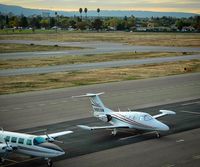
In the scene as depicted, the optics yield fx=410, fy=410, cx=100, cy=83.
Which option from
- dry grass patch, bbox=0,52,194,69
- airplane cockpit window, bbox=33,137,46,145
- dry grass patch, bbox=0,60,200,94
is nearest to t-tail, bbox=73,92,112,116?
airplane cockpit window, bbox=33,137,46,145

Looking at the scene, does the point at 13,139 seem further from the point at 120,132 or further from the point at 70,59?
the point at 70,59

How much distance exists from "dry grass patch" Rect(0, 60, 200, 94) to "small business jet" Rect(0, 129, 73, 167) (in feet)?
110

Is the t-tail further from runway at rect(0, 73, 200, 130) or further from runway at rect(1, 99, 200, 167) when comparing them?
runway at rect(0, 73, 200, 130)

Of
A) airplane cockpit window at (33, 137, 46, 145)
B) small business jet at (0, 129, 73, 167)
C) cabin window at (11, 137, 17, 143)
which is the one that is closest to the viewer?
small business jet at (0, 129, 73, 167)

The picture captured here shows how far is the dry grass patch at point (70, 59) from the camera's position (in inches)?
3834

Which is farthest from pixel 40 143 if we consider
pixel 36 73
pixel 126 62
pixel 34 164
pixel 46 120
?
pixel 126 62

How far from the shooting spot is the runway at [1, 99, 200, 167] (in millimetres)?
32375

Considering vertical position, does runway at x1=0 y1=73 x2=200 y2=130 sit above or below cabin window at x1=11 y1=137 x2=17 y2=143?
below

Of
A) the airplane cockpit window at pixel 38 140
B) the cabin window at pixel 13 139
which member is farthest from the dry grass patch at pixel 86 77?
the airplane cockpit window at pixel 38 140

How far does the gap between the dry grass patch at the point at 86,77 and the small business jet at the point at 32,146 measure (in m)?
33.6

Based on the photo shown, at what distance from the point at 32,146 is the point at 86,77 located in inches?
1927

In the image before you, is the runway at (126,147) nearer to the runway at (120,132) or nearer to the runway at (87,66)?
the runway at (120,132)

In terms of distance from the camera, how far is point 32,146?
30.8 metres

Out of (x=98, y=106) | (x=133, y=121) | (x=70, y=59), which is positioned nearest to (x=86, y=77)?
(x=70, y=59)
